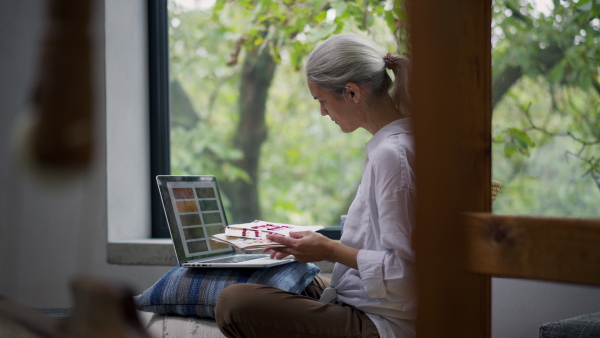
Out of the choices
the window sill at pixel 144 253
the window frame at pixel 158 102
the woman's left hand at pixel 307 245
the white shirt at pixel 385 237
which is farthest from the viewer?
the window frame at pixel 158 102

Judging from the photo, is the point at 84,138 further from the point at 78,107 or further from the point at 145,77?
the point at 145,77

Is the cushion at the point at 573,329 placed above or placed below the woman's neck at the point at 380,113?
below

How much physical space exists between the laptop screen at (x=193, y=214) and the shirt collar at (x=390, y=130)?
59 centimetres

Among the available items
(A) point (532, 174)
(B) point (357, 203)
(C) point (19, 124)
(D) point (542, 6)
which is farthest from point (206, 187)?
(A) point (532, 174)

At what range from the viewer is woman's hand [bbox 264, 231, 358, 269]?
1.43 meters

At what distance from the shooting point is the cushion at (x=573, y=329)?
1.50 metres

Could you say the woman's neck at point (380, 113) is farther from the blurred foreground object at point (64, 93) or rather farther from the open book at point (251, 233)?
the blurred foreground object at point (64, 93)

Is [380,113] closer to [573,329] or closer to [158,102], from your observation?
[573,329]

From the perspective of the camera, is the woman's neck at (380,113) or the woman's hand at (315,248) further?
the woman's neck at (380,113)

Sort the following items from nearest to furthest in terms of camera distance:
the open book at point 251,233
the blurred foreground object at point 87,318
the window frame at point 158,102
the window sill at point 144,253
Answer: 1. the blurred foreground object at point 87,318
2. the open book at point 251,233
3. the window sill at point 144,253
4. the window frame at point 158,102

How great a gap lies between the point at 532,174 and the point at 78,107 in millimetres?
4420

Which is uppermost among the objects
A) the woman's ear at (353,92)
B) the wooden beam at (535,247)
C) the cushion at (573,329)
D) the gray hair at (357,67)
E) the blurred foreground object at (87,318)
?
the gray hair at (357,67)

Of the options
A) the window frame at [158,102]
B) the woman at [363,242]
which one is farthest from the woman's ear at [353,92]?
the window frame at [158,102]

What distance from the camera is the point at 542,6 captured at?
3570mm
